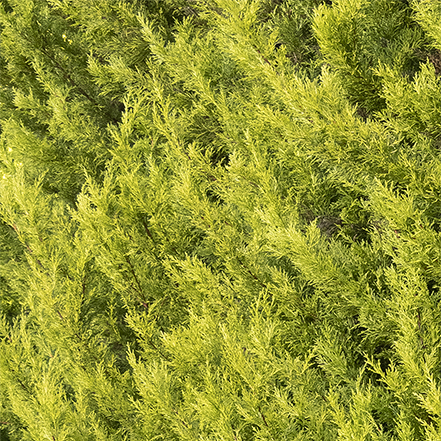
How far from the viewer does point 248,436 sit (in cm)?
214

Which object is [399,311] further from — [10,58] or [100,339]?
[10,58]

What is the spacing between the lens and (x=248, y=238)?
2525mm

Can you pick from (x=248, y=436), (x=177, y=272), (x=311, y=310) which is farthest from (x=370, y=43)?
(x=248, y=436)

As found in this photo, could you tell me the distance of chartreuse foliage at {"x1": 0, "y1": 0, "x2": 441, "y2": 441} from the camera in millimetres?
1898

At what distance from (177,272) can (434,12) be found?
1758mm

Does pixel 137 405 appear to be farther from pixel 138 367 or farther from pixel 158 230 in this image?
pixel 158 230

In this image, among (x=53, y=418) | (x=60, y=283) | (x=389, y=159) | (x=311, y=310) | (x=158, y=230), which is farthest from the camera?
(x=60, y=283)

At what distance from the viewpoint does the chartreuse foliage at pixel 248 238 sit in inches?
74.7

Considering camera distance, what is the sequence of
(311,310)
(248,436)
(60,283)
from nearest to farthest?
(248,436) < (311,310) < (60,283)

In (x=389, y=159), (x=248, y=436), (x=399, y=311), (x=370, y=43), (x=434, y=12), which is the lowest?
(x=248, y=436)

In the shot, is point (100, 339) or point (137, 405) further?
point (100, 339)

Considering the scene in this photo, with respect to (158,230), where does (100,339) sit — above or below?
below

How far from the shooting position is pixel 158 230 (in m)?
2.73

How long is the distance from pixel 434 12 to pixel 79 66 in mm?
3138
